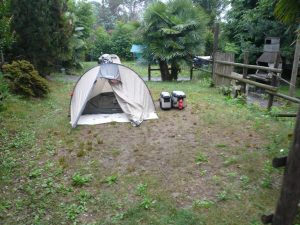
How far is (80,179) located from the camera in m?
4.12

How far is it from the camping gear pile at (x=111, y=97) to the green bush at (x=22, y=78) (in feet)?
6.52

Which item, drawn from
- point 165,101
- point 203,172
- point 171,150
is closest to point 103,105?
point 165,101

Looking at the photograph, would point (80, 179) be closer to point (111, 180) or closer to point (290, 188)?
point (111, 180)

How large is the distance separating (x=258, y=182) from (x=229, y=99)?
15.2 feet

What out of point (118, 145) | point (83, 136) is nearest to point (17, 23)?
point (83, 136)

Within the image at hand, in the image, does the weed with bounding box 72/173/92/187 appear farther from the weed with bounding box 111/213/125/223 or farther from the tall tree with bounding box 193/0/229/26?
the tall tree with bounding box 193/0/229/26

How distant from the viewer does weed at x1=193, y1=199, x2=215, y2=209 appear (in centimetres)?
345

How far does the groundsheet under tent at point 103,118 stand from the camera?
6617mm

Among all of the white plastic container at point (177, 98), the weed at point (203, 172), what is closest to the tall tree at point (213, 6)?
the white plastic container at point (177, 98)

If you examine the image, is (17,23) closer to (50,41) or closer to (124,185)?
(50,41)

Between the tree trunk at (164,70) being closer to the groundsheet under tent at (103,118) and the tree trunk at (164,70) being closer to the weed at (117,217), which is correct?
the groundsheet under tent at (103,118)

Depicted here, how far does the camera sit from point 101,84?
287 inches

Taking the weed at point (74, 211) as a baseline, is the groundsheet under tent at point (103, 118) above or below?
above

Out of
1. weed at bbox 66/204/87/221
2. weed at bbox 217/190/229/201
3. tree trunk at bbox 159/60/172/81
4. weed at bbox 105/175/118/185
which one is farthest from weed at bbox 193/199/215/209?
tree trunk at bbox 159/60/172/81
